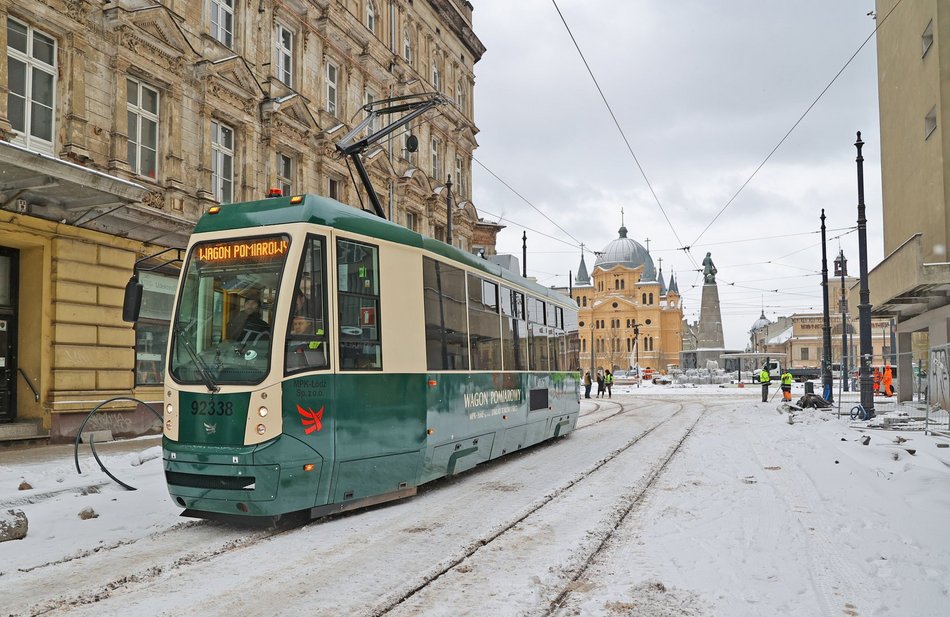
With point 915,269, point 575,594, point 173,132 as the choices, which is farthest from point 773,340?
point 575,594

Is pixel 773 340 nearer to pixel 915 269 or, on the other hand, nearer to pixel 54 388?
pixel 915 269

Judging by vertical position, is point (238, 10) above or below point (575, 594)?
above

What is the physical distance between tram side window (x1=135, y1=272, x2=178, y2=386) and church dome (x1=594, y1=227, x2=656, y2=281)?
112m

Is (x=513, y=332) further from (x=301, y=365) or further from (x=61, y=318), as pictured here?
A: (x=61, y=318)

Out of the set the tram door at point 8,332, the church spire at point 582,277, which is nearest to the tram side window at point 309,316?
the tram door at point 8,332

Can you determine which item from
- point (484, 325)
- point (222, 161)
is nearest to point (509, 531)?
point (484, 325)

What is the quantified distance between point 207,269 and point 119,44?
10637mm

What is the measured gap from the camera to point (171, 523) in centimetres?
766

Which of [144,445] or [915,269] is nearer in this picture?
→ [144,445]

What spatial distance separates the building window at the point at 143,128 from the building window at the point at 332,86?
7.67m

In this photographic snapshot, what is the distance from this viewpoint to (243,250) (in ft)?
24.4

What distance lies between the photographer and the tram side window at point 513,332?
11.9 m

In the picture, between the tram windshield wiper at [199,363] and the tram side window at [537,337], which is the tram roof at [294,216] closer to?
the tram windshield wiper at [199,363]

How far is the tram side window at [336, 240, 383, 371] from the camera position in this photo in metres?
7.64
